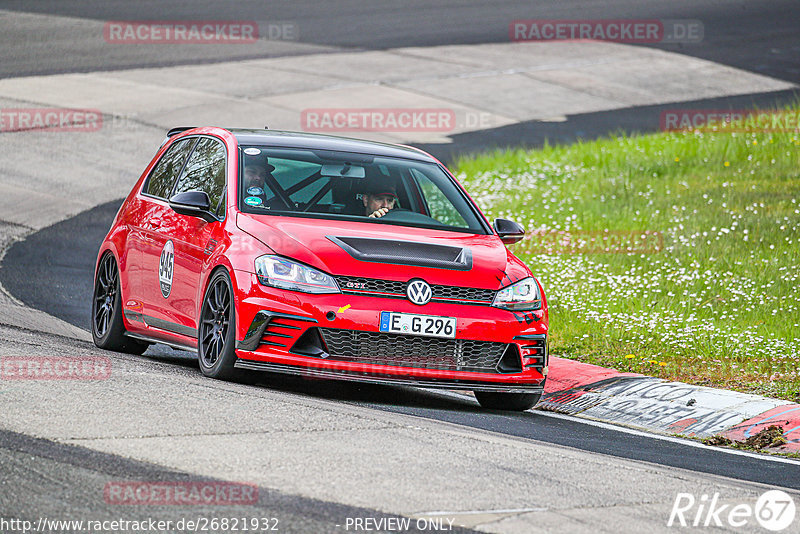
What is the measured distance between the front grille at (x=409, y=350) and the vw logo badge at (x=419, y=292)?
0.22 meters

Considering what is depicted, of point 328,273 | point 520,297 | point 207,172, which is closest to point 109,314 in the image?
point 207,172

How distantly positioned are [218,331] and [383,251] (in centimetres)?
116

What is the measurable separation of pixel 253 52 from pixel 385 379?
22.6 m

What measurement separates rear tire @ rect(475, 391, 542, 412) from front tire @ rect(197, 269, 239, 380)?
176 centimetres

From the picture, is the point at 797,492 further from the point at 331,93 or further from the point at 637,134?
the point at 331,93

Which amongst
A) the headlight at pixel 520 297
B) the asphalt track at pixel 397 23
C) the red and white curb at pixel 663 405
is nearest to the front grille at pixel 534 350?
the headlight at pixel 520 297

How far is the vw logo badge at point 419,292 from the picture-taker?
7.88 m

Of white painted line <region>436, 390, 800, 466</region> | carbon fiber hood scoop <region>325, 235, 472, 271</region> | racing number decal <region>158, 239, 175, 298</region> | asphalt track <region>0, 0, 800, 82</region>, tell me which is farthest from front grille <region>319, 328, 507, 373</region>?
asphalt track <region>0, 0, 800, 82</region>

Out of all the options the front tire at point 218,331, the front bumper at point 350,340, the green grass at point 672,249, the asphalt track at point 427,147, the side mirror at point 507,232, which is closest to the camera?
the asphalt track at point 427,147

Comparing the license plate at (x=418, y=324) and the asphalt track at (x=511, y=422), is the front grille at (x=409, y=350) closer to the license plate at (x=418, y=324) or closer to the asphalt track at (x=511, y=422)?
the license plate at (x=418, y=324)

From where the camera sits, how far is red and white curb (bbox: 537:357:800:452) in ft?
27.9

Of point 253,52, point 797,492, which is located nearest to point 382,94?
point 253,52

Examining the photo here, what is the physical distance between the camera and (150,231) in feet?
31.1

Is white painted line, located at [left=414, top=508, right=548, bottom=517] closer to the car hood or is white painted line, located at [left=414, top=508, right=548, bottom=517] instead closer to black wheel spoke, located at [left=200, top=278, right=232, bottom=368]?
the car hood
